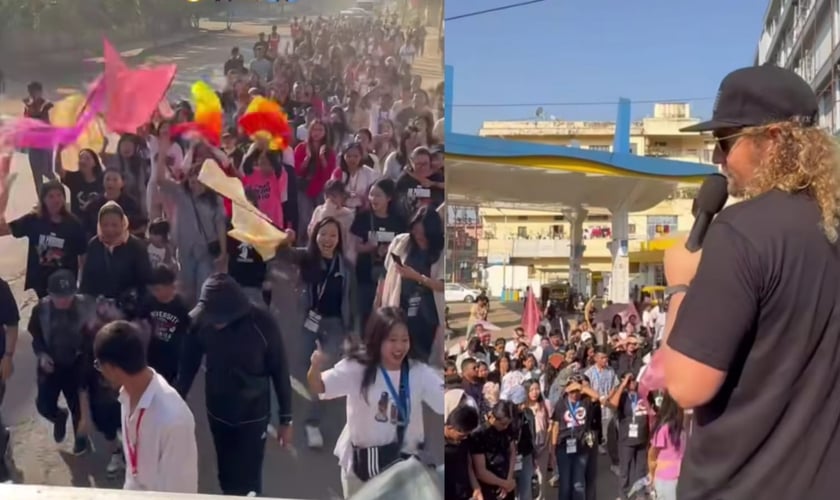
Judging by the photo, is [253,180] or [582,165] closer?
[253,180]

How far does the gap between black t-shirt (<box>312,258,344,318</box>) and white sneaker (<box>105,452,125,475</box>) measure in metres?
1.19

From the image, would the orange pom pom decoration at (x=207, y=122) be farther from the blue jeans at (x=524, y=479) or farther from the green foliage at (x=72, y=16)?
the blue jeans at (x=524, y=479)

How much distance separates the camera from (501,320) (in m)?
16.6

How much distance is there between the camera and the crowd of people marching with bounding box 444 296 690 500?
19.2 ft

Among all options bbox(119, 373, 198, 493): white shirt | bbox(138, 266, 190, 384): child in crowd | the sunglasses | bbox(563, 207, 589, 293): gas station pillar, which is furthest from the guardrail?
bbox(563, 207, 589, 293): gas station pillar

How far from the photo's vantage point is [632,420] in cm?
696

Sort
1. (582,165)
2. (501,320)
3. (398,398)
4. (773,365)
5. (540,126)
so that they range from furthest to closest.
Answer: (540,126), (501,320), (582,165), (398,398), (773,365)

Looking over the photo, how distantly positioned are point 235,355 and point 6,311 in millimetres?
1161

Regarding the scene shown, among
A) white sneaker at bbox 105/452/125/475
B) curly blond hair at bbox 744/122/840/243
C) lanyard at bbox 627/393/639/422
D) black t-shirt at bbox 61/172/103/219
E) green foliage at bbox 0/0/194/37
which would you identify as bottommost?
lanyard at bbox 627/393/639/422

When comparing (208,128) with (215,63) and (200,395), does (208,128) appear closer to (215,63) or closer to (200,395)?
(215,63)

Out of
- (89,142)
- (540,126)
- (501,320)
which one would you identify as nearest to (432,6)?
(89,142)

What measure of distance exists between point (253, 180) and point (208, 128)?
33cm

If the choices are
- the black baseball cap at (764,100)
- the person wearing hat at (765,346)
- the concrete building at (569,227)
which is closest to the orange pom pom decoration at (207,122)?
the black baseball cap at (764,100)

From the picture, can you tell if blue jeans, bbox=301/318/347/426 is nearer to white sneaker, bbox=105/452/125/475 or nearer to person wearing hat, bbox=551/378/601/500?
white sneaker, bbox=105/452/125/475
